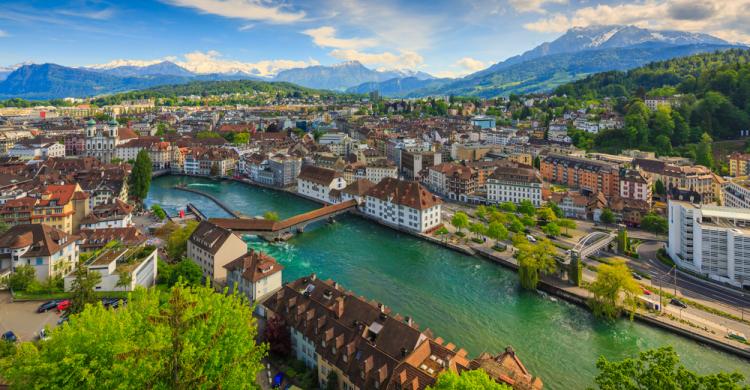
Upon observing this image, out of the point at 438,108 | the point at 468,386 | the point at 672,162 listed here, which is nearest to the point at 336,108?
the point at 438,108

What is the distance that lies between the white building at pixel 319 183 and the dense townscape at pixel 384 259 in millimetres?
210

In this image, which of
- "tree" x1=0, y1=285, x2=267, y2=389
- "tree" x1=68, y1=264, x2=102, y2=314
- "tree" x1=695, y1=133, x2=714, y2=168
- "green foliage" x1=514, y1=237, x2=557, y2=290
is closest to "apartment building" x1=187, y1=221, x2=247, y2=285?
"tree" x1=68, y1=264, x2=102, y2=314

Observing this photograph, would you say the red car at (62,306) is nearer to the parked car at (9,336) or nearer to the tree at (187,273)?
the parked car at (9,336)

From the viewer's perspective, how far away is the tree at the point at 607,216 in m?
29.4

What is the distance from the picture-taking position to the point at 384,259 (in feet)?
80.5

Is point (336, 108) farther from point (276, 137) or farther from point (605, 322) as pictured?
point (605, 322)

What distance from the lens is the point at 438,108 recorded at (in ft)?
299

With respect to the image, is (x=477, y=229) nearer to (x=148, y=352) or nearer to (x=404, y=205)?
(x=404, y=205)

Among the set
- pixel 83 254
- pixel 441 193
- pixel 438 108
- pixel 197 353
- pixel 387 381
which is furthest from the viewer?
pixel 438 108

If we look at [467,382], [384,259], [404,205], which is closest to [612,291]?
[384,259]

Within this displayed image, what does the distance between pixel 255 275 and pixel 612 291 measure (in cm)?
1453

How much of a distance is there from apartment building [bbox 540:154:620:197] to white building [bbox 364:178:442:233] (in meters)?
15.8

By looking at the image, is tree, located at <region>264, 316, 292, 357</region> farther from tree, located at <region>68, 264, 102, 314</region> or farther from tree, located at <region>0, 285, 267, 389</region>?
tree, located at <region>68, 264, 102, 314</region>

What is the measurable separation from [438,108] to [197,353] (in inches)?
3437
